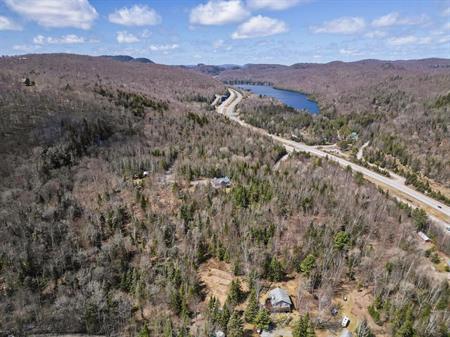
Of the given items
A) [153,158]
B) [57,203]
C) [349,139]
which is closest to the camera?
[57,203]

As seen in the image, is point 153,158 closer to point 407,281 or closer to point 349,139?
point 407,281

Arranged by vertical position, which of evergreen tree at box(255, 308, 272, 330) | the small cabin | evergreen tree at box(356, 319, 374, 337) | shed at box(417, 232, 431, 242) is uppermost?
the small cabin

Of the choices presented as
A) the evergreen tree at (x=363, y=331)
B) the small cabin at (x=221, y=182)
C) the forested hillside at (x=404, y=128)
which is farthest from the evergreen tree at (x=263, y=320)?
the forested hillside at (x=404, y=128)

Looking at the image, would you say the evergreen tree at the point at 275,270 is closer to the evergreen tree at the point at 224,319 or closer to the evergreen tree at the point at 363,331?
the evergreen tree at the point at 224,319

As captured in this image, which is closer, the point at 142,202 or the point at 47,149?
the point at 142,202

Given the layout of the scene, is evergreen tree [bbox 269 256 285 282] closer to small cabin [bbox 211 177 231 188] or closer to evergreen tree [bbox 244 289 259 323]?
evergreen tree [bbox 244 289 259 323]

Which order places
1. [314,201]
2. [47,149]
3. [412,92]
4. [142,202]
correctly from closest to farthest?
[142,202], [314,201], [47,149], [412,92]

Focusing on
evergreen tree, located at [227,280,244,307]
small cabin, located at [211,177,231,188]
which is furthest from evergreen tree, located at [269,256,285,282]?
small cabin, located at [211,177,231,188]

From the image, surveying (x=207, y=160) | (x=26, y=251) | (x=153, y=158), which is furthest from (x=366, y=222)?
(x=26, y=251)
